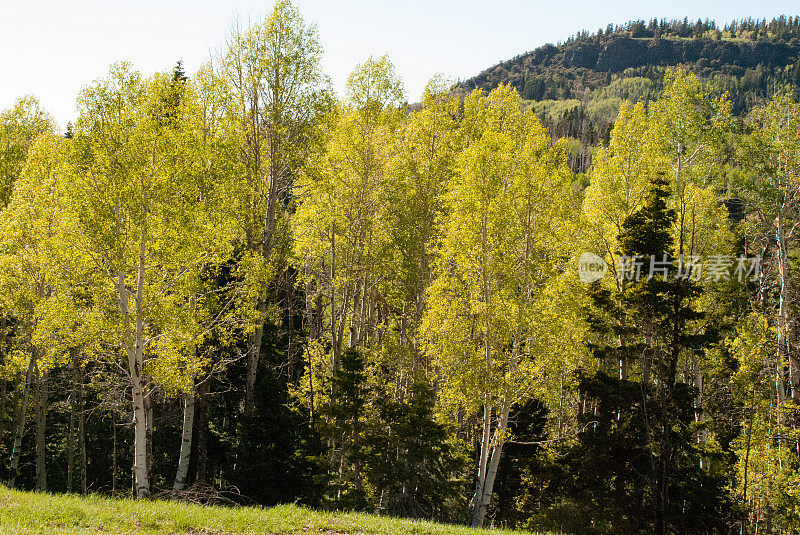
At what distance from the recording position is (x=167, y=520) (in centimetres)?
944

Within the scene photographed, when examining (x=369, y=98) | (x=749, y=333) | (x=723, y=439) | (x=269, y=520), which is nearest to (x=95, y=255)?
(x=269, y=520)

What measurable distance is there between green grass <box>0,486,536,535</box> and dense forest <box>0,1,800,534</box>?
99.5 inches

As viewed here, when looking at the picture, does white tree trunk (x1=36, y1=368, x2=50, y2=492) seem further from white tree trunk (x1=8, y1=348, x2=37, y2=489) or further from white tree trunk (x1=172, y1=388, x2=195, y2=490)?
white tree trunk (x1=172, y1=388, x2=195, y2=490)

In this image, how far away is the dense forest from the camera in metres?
12.6

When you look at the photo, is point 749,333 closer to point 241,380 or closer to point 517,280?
point 517,280

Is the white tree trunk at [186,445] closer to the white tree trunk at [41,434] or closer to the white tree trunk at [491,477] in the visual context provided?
the white tree trunk at [41,434]

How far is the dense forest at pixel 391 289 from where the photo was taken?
1261 cm

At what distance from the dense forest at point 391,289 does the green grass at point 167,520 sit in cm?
253

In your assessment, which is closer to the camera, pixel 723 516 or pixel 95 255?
pixel 95 255

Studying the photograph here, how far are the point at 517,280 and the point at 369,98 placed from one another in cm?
973

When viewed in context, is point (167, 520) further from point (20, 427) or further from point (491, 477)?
point (20, 427)

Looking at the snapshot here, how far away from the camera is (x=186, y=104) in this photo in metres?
13.0

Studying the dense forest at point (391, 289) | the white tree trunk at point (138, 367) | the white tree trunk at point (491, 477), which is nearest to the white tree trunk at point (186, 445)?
the dense forest at point (391, 289)

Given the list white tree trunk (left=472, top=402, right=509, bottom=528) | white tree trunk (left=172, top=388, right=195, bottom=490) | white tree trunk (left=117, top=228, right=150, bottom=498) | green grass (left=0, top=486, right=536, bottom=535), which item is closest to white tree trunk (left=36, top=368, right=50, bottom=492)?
white tree trunk (left=172, top=388, right=195, bottom=490)
